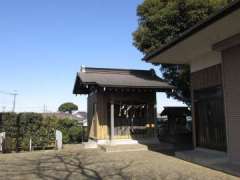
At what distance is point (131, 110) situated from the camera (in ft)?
42.7

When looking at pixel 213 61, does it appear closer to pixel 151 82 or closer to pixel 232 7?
pixel 232 7

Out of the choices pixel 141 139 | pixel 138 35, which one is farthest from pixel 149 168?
pixel 138 35

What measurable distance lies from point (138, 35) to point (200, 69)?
606 centimetres

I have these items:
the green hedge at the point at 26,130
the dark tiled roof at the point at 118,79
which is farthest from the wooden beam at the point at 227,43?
the green hedge at the point at 26,130

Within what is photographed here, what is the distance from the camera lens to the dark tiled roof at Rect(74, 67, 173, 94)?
467 inches

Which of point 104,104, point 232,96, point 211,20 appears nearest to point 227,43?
point 232,96

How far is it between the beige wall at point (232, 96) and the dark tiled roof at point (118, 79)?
5.00 meters

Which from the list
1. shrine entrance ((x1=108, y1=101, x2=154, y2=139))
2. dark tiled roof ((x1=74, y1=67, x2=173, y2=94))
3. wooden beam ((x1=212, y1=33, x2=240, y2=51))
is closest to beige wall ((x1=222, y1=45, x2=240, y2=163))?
wooden beam ((x1=212, y1=33, x2=240, y2=51))

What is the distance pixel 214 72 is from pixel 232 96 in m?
1.66

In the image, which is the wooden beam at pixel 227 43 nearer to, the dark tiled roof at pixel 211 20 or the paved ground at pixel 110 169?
the dark tiled roof at pixel 211 20

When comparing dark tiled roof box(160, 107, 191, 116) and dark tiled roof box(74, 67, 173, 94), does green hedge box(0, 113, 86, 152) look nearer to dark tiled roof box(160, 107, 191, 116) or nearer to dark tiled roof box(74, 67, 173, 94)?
dark tiled roof box(74, 67, 173, 94)

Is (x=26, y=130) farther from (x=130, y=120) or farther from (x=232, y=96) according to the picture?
(x=232, y=96)

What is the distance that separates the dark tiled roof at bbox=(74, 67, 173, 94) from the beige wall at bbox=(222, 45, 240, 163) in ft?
16.4

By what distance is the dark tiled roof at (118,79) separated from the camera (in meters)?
11.9
